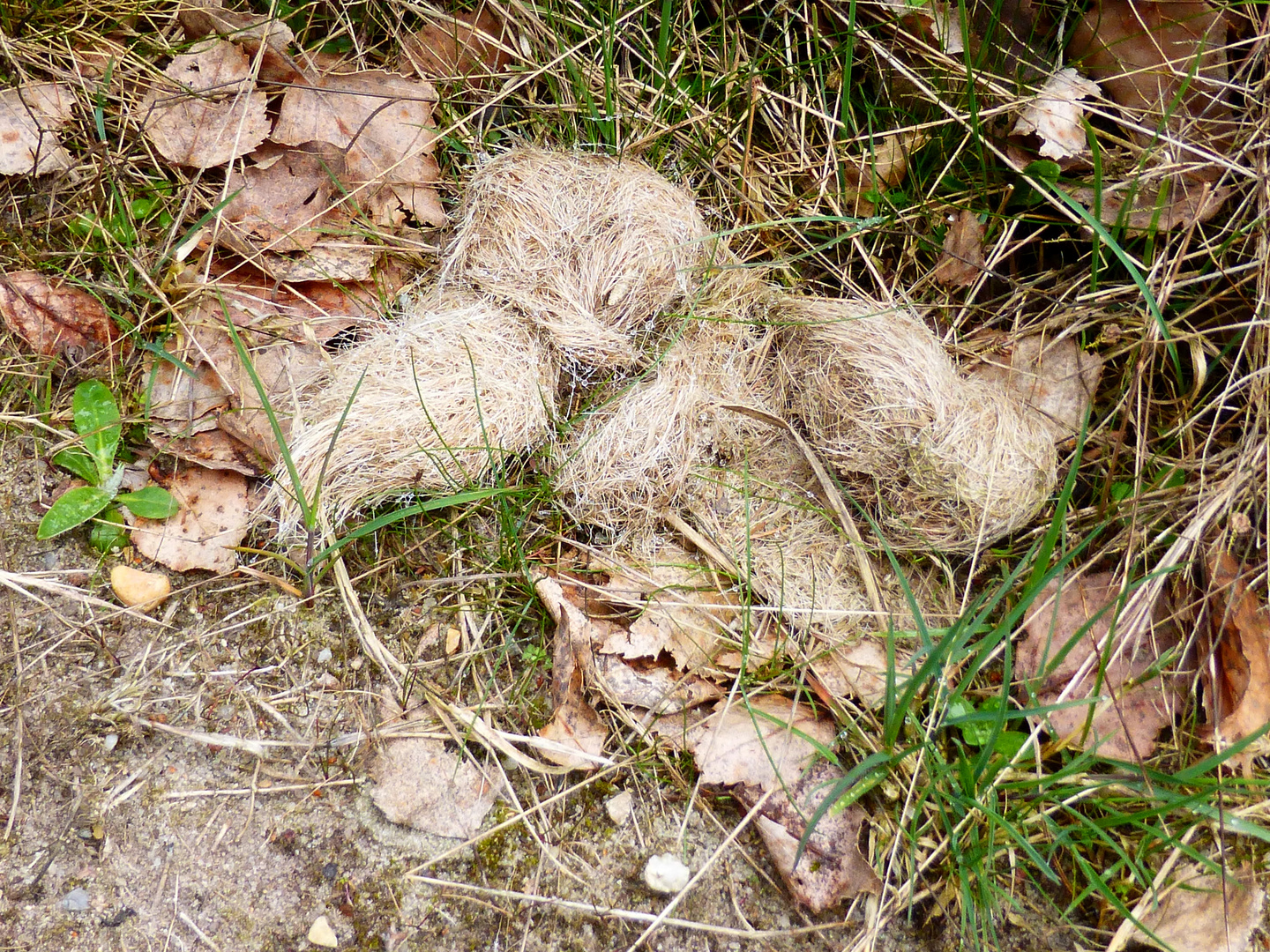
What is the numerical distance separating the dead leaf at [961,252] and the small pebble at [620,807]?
160 cm

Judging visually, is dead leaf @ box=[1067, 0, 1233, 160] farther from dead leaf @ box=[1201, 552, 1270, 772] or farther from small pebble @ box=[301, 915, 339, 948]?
small pebble @ box=[301, 915, 339, 948]

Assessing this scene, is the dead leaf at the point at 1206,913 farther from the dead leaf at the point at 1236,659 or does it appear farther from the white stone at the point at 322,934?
the white stone at the point at 322,934

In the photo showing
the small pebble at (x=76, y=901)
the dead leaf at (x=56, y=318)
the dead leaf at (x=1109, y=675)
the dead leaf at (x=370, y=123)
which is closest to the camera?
the small pebble at (x=76, y=901)

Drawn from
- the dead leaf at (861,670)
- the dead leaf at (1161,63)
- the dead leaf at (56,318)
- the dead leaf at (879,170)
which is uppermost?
the dead leaf at (1161,63)

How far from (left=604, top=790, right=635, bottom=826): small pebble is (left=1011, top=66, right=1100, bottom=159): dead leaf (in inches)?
75.6

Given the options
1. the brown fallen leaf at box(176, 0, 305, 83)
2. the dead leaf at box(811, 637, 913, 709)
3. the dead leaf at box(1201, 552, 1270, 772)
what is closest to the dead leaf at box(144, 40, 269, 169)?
the brown fallen leaf at box(176, 0, 305, 83)

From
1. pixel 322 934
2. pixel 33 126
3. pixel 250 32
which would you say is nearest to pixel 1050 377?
pixel 322 934

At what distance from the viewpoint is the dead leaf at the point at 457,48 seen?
2.21 metres

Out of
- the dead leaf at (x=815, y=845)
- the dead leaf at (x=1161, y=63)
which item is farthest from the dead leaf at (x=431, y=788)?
the dead leaf at (x=1161, y=63)

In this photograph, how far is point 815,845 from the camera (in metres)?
1.79

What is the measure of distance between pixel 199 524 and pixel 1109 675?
2250 mm

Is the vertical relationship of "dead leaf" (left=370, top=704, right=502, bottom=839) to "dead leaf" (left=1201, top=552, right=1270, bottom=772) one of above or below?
below

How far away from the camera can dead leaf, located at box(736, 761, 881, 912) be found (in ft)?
5.82

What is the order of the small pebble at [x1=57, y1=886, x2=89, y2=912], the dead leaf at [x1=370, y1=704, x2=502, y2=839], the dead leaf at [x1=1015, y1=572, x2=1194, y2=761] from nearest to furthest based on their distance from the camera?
the small pebble at [x1=57, y1=886, x2=89, y2=912], the dead leaf at [x1=370, y1=704, x2=502, y2=839], the dead leaf at [x1=1015, y1=572, x2=1194, y2=761]
